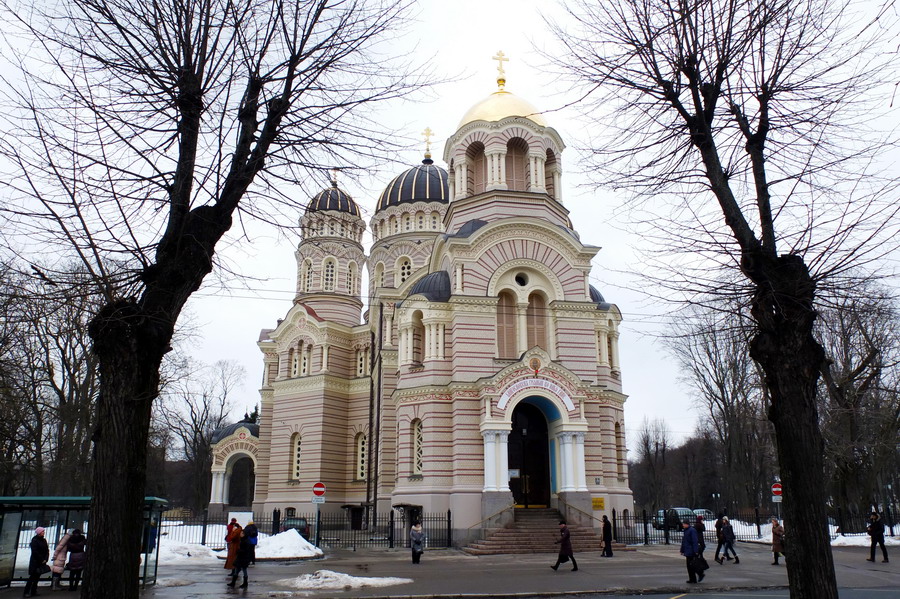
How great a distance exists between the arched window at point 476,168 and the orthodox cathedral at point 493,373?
0.06 metres

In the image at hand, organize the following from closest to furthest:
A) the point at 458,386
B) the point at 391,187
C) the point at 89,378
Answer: the point at 458,386 → the point at 89,378 → the point at 391,187

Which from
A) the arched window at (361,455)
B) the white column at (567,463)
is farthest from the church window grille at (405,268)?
the white column at (567,463)

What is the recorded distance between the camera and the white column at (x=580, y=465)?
79.8 feet

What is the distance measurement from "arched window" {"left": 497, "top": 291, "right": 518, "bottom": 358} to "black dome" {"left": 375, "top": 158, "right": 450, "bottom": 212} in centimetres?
1666

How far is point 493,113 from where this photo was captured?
30.1 metres

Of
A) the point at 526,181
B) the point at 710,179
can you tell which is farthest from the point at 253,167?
the point at 526,181

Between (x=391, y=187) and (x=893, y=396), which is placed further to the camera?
(x=391, y=187)

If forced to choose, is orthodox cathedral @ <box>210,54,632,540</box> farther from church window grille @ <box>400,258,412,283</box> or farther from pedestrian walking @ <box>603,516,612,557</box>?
church window grille @ <box>400,258,412,283</box>

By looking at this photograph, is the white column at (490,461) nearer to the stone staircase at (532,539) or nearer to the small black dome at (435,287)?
the stone staircase at (532,539)

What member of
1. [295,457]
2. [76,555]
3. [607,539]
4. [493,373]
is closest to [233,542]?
[76,555]

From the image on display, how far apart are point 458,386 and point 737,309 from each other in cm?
1785

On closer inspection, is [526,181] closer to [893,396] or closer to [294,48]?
[893,396]

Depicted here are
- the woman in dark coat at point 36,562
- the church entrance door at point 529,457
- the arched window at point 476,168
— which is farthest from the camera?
the arched window at point 476,168

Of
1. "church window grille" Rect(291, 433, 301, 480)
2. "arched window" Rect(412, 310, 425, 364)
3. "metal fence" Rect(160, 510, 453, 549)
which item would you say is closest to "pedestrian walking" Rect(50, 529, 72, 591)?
"metal fence" Rect(160, 510, 453, 549)
